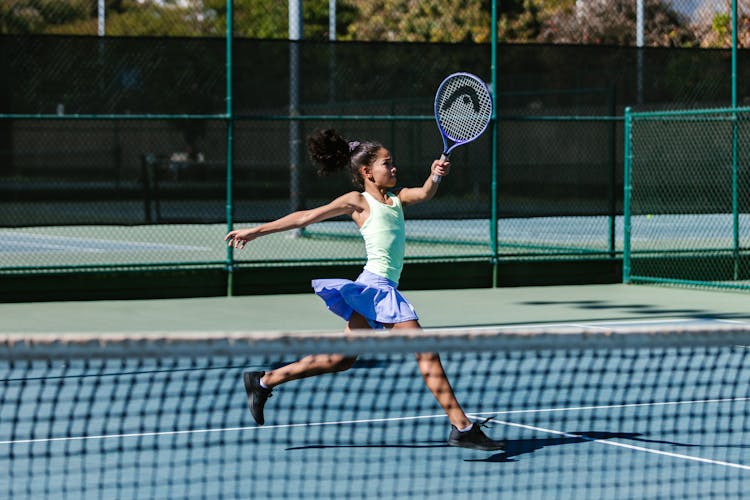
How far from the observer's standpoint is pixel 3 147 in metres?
14.3

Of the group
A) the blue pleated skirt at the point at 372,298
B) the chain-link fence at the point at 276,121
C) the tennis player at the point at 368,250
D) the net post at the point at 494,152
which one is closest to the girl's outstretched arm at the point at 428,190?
the tennis player at the point at 368,250

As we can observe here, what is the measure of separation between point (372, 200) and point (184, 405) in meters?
1.67

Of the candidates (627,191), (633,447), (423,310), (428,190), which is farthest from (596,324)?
(633,447)

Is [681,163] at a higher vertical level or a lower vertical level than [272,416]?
higher

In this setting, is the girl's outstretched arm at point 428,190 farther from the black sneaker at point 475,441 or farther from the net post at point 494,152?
the net post at point 494,152

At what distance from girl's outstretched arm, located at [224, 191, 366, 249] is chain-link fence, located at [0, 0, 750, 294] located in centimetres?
669

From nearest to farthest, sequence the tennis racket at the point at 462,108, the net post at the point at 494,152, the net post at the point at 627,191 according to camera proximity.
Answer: the tennis racket at the point at 462,108, the net post at the point at 494,152, the net post at the point at 627,191

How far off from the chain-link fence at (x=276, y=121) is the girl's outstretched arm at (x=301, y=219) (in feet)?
22.0

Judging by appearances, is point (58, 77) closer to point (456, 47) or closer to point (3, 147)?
point (3, 147)

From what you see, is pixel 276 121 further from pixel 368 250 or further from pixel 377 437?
pixel 377 437

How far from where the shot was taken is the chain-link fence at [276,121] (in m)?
13.8

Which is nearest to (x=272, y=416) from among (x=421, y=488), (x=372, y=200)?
(x=372, y=200)

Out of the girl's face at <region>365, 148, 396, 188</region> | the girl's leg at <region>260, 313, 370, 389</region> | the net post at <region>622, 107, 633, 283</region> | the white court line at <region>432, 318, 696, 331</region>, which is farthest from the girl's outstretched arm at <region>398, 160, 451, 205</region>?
the net post at <region>622, 107, 633, 283</region>

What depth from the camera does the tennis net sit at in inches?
151
